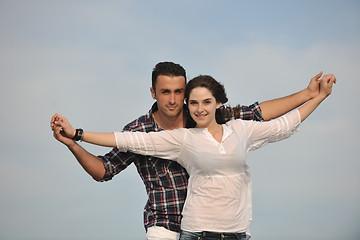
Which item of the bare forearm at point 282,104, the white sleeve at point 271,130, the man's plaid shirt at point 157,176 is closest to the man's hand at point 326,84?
the bare forearm at point 282,104

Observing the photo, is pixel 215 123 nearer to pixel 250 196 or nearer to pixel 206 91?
pixel 206 91

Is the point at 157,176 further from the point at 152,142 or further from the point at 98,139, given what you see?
the point at 98,139

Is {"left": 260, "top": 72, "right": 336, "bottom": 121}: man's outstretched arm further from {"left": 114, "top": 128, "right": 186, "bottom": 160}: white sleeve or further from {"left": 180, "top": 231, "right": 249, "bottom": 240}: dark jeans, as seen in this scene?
{"left": 180, "top": 231, "right": 249, "bottom": 240}: dark jeans

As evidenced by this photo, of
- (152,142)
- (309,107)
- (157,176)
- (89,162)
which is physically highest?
(309,107)

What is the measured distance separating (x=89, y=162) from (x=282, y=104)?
6.48ft

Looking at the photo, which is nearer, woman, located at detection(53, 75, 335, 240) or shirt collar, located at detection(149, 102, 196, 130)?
woman, located at detection(53, 75, 335, 240)

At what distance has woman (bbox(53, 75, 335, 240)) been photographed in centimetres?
405

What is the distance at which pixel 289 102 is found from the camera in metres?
4.88

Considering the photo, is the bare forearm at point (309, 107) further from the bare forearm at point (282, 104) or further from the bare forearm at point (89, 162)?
the bare forearm at point (89, 162)

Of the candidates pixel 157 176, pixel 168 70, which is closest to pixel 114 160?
pixel 157 176

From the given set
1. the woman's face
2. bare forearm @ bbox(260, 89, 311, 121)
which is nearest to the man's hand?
bare forearm @ bbox(260, 89, 311, 121)

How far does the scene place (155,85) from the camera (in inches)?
183

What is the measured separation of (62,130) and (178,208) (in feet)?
4.10

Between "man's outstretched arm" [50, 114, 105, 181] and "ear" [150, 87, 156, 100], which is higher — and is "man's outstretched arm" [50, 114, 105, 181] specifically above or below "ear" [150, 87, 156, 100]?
below
